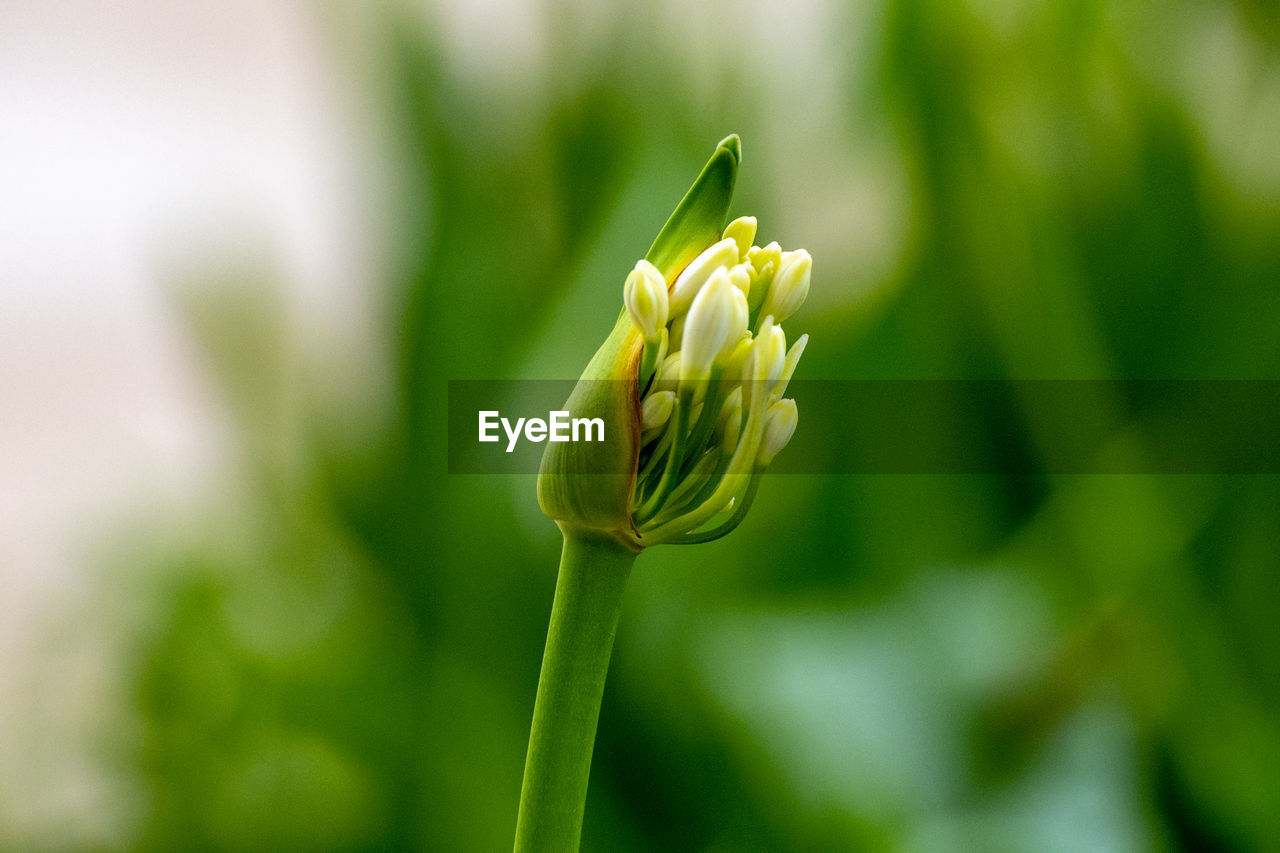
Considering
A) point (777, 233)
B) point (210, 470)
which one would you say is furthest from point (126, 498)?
point (777, 233)

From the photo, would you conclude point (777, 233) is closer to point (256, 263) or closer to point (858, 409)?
point (858, 409)

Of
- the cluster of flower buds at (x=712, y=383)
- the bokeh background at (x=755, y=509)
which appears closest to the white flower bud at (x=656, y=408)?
the cluster of flower buds at (x=712, y=383)

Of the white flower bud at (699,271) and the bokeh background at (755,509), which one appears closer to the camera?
the white flower bud at (699,271)

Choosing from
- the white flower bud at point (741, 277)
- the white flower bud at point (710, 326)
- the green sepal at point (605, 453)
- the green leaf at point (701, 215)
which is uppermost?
the green leaf at point (701, 215)

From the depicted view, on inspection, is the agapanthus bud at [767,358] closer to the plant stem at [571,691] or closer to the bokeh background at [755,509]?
the plant stem at [571,691]

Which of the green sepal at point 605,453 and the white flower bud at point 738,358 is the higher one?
the white flower bud at point 738,358

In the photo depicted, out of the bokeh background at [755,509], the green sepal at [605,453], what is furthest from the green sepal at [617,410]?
the bokeh background at [755,509]

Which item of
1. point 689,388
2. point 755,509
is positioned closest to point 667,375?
point 689,388

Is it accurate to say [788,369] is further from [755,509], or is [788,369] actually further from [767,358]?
[755,509]

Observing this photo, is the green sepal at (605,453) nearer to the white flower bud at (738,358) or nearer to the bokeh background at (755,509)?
the white flower bud at (738,358)
